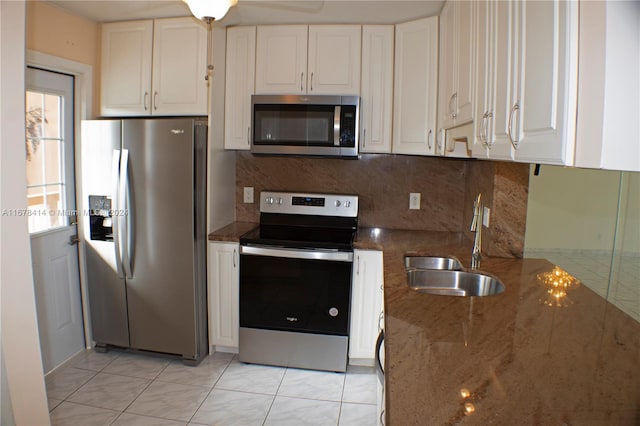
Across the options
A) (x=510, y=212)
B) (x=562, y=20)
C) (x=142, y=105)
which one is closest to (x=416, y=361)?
(x=562, y=20)

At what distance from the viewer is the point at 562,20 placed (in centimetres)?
92

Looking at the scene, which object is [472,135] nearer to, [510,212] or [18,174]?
[510,212]

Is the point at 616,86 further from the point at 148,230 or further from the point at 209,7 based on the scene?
the point at 148,230

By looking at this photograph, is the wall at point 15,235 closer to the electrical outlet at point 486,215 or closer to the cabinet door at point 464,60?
the cabinet door at point 464,60

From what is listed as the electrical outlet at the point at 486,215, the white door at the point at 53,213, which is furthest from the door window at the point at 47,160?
the electrical outlet at the point at 486,215

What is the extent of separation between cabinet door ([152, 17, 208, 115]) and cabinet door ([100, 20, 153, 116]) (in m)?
0.07

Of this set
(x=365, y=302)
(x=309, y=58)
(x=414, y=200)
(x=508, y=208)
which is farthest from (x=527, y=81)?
(x=414, y=200)

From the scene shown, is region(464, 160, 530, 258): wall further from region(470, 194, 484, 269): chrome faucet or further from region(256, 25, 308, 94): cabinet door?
region(256, 25, 308, 94): cabinet door

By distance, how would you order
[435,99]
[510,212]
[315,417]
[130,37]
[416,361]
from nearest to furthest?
[416,361] < [510,212] < [315,417] < [435,99] < [130,37]

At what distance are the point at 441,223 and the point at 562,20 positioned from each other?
2491 millimetres

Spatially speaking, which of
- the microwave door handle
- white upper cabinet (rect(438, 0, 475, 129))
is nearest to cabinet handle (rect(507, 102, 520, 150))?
white upper cabinet (rect(438, 0, 475, 129))

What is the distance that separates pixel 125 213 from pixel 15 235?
1258mm

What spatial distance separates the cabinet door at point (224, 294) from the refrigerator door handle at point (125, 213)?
0.53 meters

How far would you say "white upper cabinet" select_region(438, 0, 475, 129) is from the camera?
1.83m
